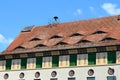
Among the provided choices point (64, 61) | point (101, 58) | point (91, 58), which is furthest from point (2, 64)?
point (101, 58)

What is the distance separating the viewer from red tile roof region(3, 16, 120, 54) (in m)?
62.1

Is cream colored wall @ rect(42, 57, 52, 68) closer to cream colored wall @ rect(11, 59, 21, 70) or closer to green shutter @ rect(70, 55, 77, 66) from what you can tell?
green shutter @ rect(70, 55, 77, 66)

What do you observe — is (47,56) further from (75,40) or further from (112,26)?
(112,26)

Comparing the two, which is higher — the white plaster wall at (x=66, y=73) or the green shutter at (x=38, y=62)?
the green shutter at (x=38, y=62)

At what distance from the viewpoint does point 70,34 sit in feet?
220

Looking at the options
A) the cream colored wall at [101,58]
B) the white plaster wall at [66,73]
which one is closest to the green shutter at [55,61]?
the white plaster wall at [66,73]

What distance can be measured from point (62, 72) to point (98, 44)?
6.83 m

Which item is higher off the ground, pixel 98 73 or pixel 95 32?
pixel 95 32

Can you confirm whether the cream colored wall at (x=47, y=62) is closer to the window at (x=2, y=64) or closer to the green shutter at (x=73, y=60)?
the green shutter at (x=73, y=60)

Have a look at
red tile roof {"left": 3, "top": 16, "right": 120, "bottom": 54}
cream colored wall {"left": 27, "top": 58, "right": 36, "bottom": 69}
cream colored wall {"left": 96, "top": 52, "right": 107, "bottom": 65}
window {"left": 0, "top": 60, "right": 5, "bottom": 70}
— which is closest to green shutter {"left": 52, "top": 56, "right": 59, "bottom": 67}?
red tile roof {"left": 3, "top": 16, "right": 120, "bottom": 54}

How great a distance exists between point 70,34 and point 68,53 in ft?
17.0

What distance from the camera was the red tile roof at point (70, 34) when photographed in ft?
204

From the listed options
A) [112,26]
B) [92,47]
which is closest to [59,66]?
[92,47]

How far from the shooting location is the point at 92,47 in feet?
199
